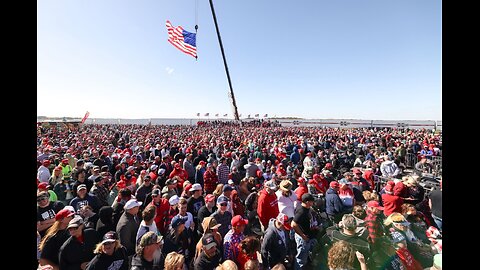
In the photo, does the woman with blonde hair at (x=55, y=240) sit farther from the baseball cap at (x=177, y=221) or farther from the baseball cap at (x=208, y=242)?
the baseball cap at (x=208, y=242)

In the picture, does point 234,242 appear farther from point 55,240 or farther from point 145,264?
point 55,240

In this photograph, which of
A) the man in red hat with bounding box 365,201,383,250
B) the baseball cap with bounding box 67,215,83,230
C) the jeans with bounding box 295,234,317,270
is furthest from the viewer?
the jeans with bounding box 295,234,317,270

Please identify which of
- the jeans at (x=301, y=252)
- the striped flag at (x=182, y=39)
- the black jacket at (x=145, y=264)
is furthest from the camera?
the striped flag at (x=182, y=39)

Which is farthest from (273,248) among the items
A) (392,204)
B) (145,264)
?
(392,204)

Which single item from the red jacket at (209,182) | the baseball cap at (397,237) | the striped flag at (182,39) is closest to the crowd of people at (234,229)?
the baseball cap at (397,237)

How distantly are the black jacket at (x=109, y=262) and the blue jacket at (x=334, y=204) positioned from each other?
4.64 m

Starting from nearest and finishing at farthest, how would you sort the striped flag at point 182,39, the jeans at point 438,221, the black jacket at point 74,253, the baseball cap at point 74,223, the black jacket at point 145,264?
the black jacket at point 145,264 → the black jacket at point 74,253 → the baseball cap at point 74,223 → the jeans at point 438,221 → the striped flag at point 182,39

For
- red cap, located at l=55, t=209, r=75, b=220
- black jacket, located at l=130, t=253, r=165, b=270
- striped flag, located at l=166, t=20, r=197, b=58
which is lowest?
black jacket, located at l=130, t=253, r=165, b=270

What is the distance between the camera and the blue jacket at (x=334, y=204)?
566cm

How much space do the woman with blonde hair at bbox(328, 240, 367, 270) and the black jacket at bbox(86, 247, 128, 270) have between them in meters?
2.79

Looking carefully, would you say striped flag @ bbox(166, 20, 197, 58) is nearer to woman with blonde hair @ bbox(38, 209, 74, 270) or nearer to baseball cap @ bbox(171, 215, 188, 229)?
baseball cap @ bbox(171, 215, 188, 229)

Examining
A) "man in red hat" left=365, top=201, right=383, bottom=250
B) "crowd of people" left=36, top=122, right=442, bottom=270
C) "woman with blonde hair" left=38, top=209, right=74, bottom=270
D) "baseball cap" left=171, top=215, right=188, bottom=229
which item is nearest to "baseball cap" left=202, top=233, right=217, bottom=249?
"crowd of people" left=36, top=122, right=442, bottom=270

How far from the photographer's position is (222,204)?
4.75 meters

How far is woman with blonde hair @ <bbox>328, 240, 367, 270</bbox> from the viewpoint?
2859mm
